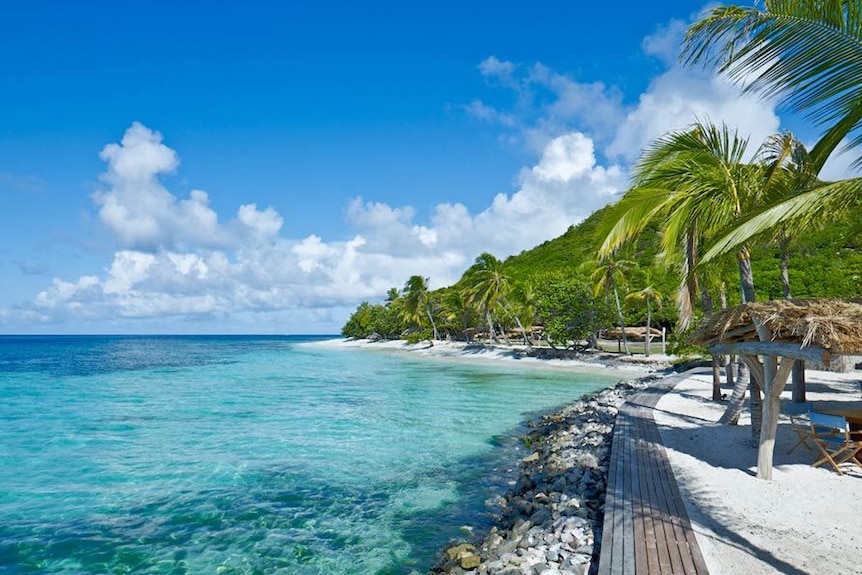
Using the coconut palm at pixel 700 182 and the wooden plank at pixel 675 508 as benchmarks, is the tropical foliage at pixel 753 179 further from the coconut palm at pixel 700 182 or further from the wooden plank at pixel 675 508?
the wooden plank at pixel 675 508

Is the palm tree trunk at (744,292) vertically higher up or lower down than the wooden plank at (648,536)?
higher up

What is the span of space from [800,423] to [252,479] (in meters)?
12.3

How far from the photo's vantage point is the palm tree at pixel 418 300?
224 feet

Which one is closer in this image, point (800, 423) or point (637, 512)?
point (637, 512)

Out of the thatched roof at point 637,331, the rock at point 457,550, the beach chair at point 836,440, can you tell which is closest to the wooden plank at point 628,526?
the rock at point 457,550

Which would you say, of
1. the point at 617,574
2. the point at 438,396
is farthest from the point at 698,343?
the point at 438,396

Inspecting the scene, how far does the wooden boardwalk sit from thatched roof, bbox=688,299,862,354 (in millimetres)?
2439

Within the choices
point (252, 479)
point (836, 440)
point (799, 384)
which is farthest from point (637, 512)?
point (799, 384)

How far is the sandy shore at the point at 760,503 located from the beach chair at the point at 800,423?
159 mm

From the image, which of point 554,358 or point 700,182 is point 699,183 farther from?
point 554,358

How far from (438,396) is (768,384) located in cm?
1730

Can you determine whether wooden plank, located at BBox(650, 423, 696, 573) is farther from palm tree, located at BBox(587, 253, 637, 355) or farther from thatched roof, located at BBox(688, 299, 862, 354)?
palm tree, located at BBox(587, 253, 637, 355)

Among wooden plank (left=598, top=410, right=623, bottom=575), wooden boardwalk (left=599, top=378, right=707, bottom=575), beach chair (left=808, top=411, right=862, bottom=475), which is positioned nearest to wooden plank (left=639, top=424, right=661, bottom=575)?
wooden boardwalk (left=599, top=378, right=707, bottom=575)

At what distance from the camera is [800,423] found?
11227 millimetres
